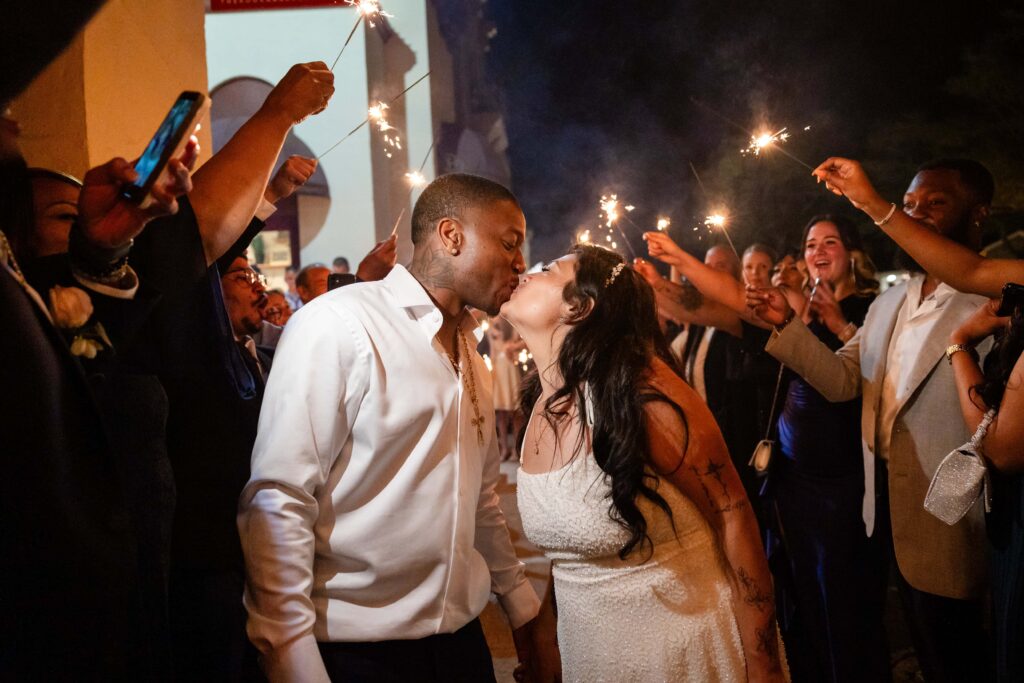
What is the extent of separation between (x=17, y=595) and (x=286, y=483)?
68cm

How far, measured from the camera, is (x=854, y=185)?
10.6ft

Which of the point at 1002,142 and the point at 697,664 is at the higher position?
the point at 1002,142

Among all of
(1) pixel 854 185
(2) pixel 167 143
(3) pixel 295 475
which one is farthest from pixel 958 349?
(2) pixel 167 143

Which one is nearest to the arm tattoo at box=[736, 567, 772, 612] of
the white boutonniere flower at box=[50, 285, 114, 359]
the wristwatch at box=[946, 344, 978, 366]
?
the wristwatch at box=[946, 344, 978, 366]

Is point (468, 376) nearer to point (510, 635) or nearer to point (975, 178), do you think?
point (975, 178)

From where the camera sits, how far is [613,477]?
2451 millimetres

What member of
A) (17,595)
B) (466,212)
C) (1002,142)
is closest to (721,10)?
(1002,142)

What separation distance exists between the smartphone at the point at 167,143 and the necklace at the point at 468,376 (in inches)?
43.6

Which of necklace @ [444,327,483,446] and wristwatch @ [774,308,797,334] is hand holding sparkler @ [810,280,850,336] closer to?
wristwatch @ [774,308,797,334]

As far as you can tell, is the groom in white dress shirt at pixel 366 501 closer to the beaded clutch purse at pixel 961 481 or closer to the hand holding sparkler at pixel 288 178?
the hand holding sparkler at pixel 288 178

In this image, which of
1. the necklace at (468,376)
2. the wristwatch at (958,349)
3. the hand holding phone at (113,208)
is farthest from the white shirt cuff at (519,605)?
the wristwatch at (958,349)

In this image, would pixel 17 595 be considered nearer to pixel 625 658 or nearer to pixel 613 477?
pixel 613 477

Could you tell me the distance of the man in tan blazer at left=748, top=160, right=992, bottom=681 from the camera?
11.1ft

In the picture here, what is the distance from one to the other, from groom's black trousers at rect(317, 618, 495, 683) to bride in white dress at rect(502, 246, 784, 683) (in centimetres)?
52
